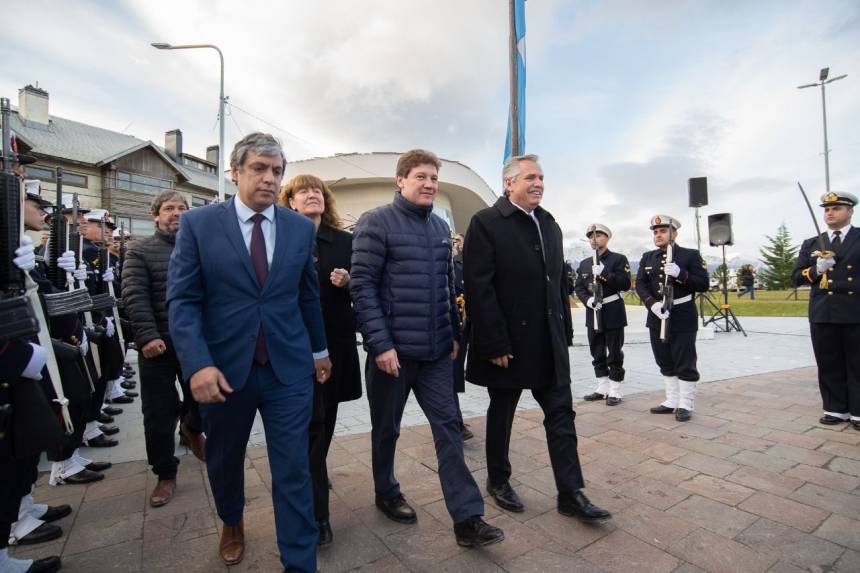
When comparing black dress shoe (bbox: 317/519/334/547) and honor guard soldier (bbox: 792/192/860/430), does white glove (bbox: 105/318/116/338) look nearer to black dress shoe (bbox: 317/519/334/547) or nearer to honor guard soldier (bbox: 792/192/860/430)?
black dress shoe (bbox: 317/519/334/547)

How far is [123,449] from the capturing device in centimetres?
419

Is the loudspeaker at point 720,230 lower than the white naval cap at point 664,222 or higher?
higher

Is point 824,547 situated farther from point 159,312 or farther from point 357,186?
point 357,186

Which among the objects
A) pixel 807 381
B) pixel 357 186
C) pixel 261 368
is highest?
pixel 357 186

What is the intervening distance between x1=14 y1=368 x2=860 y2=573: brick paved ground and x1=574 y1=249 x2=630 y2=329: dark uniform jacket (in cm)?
158

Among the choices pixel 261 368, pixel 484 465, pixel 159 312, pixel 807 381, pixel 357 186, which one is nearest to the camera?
pixel 261 368

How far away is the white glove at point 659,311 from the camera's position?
5.15m

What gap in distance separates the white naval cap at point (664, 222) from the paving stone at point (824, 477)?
2.70 m

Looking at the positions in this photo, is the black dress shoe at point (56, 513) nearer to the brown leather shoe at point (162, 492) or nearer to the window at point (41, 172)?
the brown leather shoe at point (162, 492)

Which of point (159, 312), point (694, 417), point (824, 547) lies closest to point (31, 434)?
point (159, 312)

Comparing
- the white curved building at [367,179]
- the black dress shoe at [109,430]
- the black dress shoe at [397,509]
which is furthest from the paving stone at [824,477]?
the white curved building at [367,179]

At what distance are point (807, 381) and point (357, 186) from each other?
23.1 metres

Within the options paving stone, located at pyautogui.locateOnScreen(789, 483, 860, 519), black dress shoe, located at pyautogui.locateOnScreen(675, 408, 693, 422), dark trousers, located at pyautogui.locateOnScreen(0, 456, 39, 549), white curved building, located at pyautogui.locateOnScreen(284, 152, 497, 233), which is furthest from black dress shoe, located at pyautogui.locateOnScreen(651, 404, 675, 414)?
white curved building, located at pyautogui.locateOnScreen(284, 152, 497, 233)

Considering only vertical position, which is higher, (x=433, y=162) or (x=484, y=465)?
(x=433, y=162)
